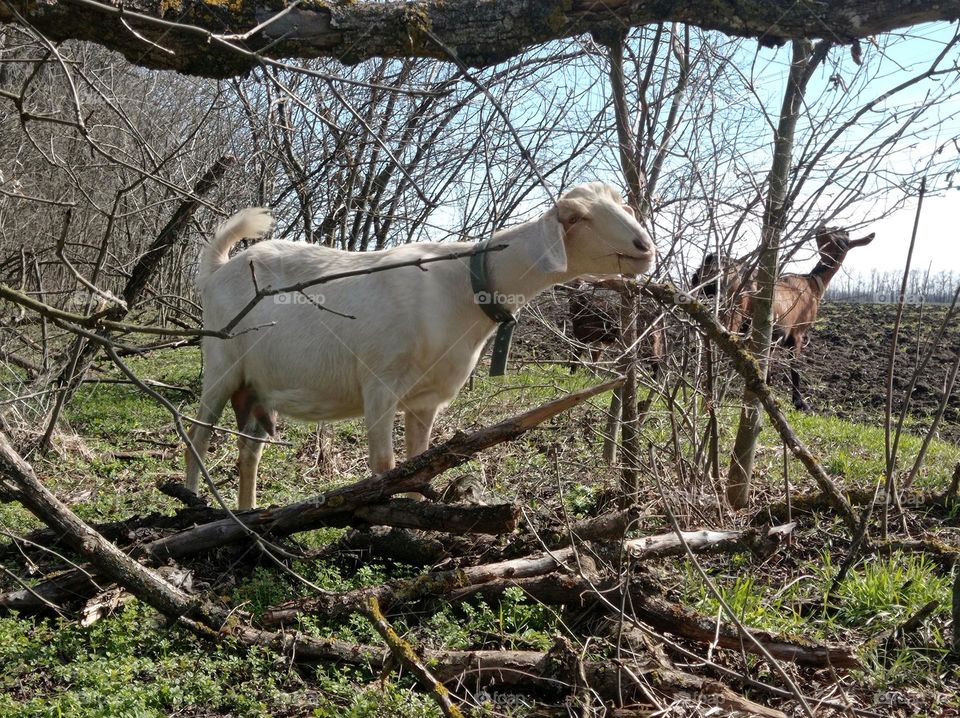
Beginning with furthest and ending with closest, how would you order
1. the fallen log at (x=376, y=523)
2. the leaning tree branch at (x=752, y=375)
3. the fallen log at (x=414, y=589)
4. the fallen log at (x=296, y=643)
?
the leaning tree branch at (x=752, y=375) → the fallen log at (x=376, y=523) → the fallen log at (x=414, y=589) → the fallen log at (x=296, y=643)

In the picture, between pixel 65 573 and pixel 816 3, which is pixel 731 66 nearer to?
pixel 816 3

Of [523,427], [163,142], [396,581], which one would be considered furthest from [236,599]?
[163,142]

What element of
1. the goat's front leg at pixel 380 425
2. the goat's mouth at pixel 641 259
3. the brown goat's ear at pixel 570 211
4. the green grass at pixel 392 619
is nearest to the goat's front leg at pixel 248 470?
the green grass at pixel 392 619

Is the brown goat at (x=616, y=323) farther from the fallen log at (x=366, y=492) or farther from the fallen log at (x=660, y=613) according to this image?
the fallen log at (x=660, y=613)

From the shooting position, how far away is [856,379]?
1168cm

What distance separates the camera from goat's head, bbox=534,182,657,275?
4.67 metres

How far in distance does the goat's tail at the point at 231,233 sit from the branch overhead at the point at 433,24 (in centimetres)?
172

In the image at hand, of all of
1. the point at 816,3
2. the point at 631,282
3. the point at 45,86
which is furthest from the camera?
the point at 45,86

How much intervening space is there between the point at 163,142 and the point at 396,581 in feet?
32.2

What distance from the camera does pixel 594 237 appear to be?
15.6 ft

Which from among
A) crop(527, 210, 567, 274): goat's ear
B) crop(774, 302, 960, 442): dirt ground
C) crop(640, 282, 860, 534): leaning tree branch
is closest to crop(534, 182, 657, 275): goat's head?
crop(527, 210, 567, 274): goat's ear

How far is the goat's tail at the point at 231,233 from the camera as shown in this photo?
576 cm

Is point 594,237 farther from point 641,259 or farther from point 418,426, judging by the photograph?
point 418,426

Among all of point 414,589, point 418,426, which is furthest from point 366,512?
point 418,426
